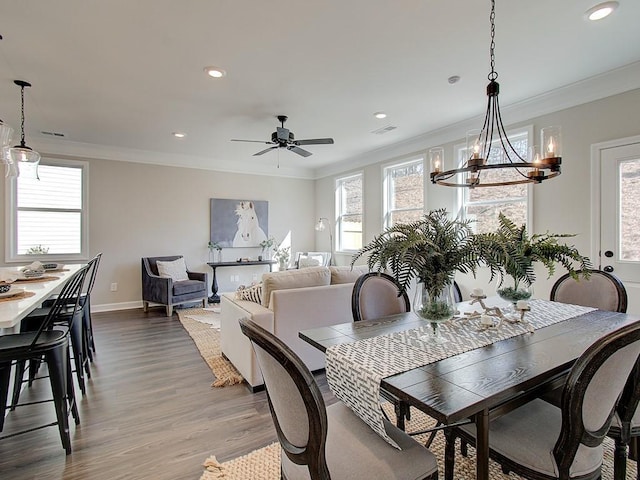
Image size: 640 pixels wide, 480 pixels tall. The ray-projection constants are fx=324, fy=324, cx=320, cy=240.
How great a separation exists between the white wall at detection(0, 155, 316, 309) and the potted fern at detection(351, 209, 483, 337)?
5398 millimetres

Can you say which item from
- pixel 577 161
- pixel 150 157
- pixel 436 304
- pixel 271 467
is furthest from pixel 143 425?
pixel 150 157

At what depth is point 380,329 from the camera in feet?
5.68

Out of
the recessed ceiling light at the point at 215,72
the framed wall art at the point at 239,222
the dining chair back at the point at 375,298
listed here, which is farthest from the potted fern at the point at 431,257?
the framed wall art at the point at 239,222

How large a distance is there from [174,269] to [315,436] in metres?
5.28

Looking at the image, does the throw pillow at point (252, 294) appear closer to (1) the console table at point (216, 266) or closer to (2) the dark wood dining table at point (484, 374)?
(2) the dark wood dining table at point (484, 374)

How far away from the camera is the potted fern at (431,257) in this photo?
138cm

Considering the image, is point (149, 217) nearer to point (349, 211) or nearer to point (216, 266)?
point (216, 266)

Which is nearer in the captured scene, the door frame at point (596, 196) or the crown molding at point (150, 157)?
the door frame at point (596, 196)

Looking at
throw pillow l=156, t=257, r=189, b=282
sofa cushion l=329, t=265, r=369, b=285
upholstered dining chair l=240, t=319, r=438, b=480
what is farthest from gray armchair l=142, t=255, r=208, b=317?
upholstered dining chair l=240, t=319, r=438, b=480

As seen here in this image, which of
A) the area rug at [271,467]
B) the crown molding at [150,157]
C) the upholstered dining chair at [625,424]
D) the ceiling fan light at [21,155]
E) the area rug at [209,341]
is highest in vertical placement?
the crown molding at [150,157]

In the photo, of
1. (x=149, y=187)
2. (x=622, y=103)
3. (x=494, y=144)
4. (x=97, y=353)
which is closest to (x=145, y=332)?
(x=97, y=353)

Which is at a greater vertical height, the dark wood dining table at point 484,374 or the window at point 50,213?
the window at point 50,213

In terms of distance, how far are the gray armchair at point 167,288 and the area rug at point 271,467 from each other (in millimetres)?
3689

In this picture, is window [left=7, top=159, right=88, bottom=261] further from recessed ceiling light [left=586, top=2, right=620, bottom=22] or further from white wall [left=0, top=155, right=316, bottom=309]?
recessed ceiling light [left=586, top=2, right=620, bottom=22]
